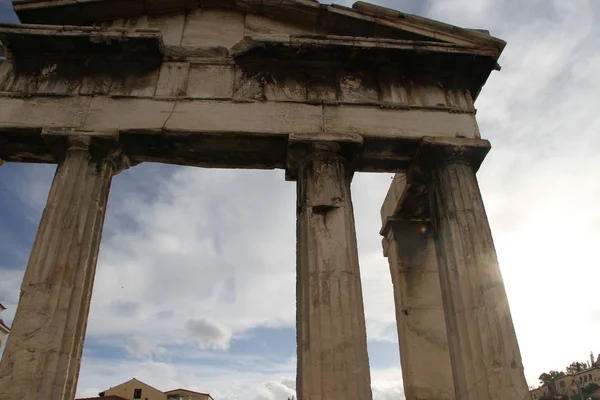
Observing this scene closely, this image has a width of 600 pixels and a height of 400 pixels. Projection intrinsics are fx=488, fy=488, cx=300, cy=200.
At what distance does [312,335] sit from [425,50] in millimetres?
5584

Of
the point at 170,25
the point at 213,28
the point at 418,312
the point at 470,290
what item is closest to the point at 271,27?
the point at 213,28

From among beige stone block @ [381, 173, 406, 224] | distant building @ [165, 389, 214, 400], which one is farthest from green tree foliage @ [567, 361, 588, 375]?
beige stone block @ [381, 173, 406, 224]

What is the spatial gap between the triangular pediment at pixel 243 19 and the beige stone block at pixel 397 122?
1462 mm

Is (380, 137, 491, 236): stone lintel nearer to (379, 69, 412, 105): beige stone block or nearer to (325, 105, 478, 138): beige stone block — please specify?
(325, 105, 478, 138): beige stone block

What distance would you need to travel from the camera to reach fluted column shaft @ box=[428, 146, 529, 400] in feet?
22.1

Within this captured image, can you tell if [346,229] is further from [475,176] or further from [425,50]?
[425,50]

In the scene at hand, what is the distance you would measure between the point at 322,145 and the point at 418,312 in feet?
15.2

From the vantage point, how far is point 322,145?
837 centimetres

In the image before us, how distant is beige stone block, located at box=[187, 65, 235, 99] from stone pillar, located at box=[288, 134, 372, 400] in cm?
171

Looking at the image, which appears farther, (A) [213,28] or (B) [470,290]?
(A) [213,28]

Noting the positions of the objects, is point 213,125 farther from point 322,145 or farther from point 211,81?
point 322,145

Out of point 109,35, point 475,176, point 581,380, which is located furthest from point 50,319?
point 581,380

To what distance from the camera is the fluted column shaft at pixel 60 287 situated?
20.9ft

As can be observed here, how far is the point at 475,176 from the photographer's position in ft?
28.5
